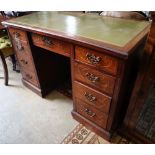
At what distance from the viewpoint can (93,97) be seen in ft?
3.80

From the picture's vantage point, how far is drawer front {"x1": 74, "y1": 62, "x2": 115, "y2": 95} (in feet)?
3.27

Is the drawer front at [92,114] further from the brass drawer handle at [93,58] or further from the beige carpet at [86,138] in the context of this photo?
the brass drawer handle at [93,58]

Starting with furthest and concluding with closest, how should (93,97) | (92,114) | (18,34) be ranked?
(18,34)
(92,114)
(93,97)

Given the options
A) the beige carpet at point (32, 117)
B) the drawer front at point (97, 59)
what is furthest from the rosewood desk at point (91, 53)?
the beige carpet at point (32, 117)

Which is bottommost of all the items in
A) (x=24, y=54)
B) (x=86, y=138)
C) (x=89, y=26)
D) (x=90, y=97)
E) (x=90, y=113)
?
(x=86, y=138)

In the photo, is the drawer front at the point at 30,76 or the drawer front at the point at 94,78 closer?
the drawer front at the point at 94,78

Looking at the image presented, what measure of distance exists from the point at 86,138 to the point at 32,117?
55 cm

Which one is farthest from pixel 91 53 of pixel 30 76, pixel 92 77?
pixel 30 76

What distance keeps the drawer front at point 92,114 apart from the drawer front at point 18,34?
706mm

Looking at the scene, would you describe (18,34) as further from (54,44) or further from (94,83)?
(94,83)

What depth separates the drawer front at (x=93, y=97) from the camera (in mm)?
1104

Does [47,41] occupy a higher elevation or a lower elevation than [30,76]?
higher

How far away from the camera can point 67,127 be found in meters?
1.43
